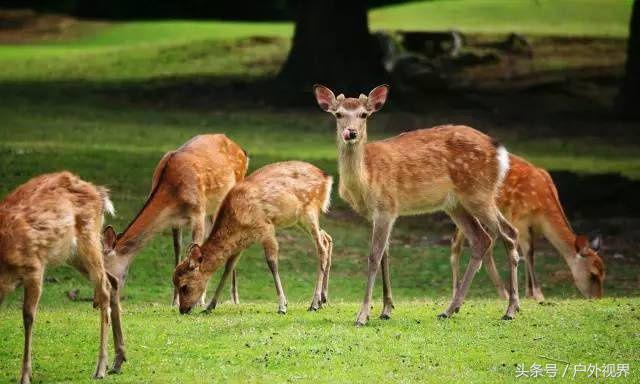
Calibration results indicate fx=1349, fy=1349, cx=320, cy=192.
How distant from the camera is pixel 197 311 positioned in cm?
1348

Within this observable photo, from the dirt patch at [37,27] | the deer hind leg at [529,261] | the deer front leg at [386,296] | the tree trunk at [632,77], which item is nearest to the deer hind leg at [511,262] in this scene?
the deer front leg at [386,296]

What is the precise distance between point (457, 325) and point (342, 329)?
1.08 meters

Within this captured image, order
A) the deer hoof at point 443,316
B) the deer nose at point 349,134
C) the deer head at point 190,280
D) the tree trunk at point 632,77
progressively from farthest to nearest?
1. the tree trunk at point 632,77
2. the deer head at point 190,280
3. the deer hoof at point 443,316
4. the deer nose at point 349,134

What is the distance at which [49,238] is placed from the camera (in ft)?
33.1

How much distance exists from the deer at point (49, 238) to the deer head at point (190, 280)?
2483mm

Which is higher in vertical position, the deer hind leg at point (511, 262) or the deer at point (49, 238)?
the deer at point (49, 238)

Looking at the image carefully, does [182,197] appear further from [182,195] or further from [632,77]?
[632,77]

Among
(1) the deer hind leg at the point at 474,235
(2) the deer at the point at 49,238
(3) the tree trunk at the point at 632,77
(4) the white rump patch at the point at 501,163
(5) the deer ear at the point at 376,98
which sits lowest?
(3) the tree trunk at the point at 632,77

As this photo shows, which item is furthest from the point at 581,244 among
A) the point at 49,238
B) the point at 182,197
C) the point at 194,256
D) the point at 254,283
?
the point at 49,238

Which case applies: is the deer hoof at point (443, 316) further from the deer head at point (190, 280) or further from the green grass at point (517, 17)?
the green grass at point (517, 17)

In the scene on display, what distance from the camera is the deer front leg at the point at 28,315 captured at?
985 cm

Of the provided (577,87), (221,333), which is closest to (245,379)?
(221,333)

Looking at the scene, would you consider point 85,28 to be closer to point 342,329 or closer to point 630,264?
point 630,264

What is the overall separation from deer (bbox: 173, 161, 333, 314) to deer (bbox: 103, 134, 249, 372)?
749 millimetres
